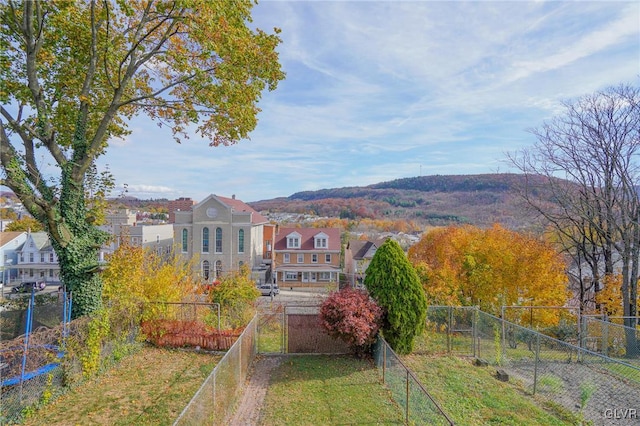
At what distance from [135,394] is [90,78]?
7906mm

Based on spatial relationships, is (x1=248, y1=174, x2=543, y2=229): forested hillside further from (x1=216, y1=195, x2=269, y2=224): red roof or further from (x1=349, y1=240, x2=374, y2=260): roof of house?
(x1=216, y1=195, x2=269, y2=224): red roof

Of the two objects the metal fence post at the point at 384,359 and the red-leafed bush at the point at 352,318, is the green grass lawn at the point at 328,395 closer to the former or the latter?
the metal fence post at the point at 384,359

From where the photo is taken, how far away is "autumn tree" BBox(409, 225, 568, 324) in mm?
16234

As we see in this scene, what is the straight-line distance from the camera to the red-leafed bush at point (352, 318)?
388 inches

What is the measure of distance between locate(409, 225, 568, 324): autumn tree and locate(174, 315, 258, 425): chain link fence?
41.5ft

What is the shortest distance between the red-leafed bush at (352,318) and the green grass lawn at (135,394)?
3739 mm

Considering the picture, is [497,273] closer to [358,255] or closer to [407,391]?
[407,391]

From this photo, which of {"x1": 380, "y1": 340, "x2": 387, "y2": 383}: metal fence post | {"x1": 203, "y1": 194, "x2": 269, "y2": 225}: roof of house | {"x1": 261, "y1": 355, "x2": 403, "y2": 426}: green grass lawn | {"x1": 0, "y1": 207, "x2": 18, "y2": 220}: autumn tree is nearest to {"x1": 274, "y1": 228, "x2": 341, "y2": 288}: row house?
{"x1": 203, "y1": 194, "x2": 269, "y2": 225}: roof of house

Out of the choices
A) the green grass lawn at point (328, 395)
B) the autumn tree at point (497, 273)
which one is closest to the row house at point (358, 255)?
the autumn tree at point (497, 273)

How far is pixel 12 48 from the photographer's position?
28.7ft

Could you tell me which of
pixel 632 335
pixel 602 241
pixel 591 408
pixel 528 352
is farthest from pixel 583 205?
pixel 591 408

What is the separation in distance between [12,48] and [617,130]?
22.9 metres

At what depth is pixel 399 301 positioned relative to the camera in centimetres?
1049

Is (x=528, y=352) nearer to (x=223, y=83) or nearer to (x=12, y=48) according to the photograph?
(x=223, y=83)
